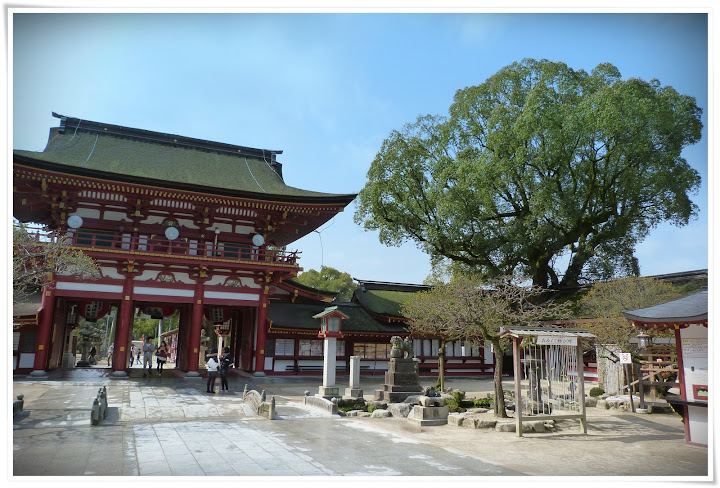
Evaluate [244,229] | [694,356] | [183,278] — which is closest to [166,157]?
[244,229]

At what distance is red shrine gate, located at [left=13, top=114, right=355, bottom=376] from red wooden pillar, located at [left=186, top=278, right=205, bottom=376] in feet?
0.15

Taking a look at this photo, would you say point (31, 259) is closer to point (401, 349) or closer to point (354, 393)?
point (354, 393)

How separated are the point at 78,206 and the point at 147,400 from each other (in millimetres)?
11019

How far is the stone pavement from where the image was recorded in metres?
6.75

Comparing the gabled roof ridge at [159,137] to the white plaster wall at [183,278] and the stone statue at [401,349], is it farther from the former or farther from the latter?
the stone statue at [401,349]

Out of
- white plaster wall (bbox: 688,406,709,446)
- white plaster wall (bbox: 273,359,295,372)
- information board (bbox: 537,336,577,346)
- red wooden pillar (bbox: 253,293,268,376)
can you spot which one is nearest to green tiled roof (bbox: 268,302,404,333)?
red wooden pillar (bbox: 253,293,268,376)

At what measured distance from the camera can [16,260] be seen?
9797mm

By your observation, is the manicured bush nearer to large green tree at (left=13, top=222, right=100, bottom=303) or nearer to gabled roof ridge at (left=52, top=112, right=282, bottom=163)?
large green tree at (left=13, top=222, right=100, bottom=303)

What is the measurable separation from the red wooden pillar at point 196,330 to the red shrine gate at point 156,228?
4 centimetres

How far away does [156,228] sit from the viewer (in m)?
21.4

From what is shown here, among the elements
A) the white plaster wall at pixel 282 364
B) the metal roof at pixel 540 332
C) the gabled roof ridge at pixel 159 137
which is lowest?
the white plaster wall at pixel 282 364

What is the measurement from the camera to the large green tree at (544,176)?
20.5 m

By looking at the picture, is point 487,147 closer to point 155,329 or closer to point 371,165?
point 371,165

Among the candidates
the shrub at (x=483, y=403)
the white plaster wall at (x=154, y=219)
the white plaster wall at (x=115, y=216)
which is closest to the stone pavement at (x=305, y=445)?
the shrub at (x=483, y=403)
